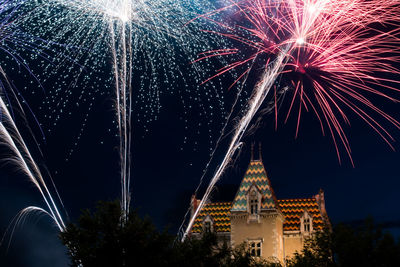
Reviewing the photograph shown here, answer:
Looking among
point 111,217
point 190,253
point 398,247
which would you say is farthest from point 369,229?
point 111,217

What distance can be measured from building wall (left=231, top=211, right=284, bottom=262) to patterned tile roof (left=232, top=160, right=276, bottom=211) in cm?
77

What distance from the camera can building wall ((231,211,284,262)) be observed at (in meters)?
37.8

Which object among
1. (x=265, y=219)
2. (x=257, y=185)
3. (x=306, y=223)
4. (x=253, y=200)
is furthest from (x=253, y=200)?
(x=306, y=223)

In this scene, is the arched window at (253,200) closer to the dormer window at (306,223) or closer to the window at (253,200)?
→ the window at (253,200)

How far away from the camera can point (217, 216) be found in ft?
140

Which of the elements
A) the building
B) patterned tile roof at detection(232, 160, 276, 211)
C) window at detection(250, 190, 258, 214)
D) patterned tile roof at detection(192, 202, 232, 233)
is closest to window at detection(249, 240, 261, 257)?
the building

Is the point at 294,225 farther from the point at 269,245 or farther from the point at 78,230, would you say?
the point at 78,230

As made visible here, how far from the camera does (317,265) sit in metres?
27.1

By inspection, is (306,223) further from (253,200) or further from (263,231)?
(253,200)

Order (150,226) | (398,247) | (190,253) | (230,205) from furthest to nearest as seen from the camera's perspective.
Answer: (230,205) < (398,247) < (190,253) < (150,226)

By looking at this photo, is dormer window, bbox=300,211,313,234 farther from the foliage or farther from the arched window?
the foliage

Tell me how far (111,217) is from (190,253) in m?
4.43

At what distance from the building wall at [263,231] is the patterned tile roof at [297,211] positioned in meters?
1.01

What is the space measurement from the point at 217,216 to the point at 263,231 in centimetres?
571
